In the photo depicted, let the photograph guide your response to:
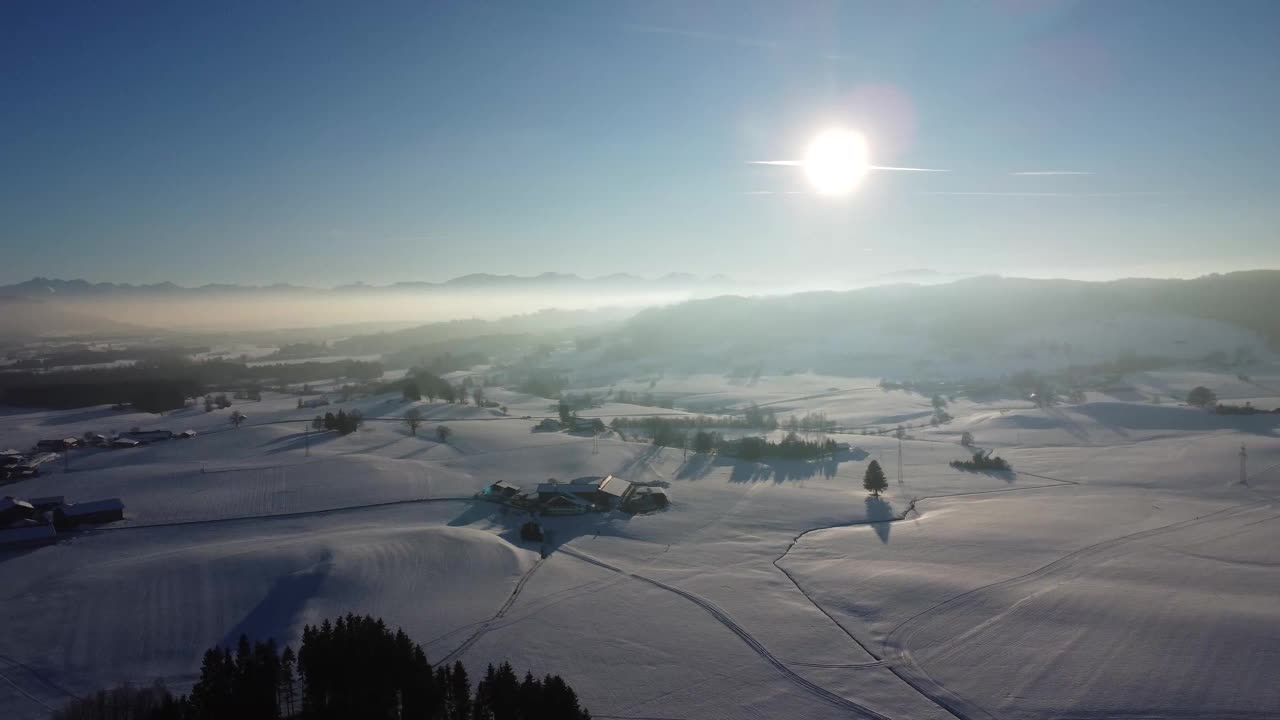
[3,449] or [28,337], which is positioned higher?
[28,337]

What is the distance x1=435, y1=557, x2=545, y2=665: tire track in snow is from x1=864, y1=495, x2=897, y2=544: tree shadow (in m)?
12.0

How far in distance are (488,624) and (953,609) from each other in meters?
11.5

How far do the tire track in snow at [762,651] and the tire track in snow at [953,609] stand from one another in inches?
56.9

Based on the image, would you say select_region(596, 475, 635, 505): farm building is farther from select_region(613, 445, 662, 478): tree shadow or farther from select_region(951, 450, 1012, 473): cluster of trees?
select_region(951, 450, 1012, 473): cluster of trees

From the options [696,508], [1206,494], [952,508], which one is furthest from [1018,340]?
[696,508]

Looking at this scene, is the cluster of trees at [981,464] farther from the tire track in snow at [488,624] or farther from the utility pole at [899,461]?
the tire track in snow at [488,624]

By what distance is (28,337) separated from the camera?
455ft

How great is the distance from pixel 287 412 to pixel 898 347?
85.8 meters

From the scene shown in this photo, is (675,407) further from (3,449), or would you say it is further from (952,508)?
(3,449)

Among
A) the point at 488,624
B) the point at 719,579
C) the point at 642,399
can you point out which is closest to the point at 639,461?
A: the point at 719,579

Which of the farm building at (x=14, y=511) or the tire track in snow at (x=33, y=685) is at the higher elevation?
the farm building at (x=14, y=511)

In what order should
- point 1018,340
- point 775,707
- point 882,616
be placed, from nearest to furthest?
1. point 775,707
2. point 882,616
3. point 1018,340

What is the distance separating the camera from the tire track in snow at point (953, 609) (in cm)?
1298

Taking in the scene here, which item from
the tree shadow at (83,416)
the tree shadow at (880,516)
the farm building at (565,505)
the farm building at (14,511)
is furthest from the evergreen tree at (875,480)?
the tree shadow at (83,416)
